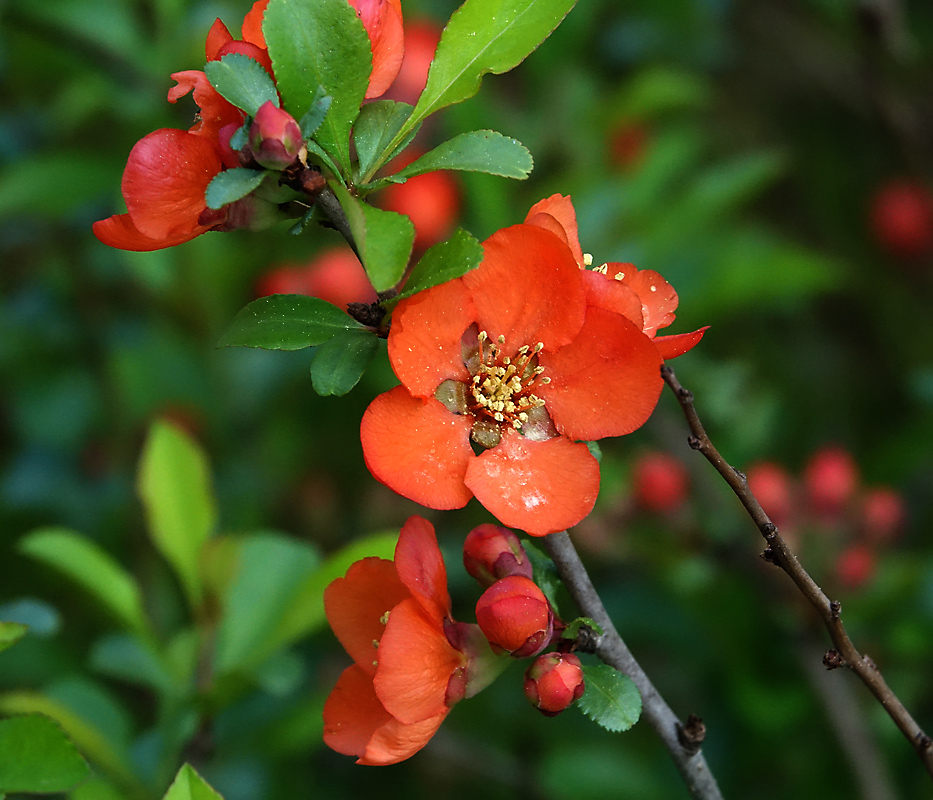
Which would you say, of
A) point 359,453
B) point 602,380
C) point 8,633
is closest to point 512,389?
point 602,380

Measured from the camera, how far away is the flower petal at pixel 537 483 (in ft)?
1.98

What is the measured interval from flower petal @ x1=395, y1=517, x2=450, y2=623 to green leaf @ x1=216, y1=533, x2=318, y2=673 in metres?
0.51

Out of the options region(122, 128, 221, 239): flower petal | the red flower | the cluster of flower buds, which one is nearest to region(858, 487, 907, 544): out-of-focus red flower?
the cluster of flower buds

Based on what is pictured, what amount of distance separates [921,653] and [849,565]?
0.18m

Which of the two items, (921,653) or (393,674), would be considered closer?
(393,674)

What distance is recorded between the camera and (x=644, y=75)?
2219mm

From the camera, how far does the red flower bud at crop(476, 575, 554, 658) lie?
2.04 ft

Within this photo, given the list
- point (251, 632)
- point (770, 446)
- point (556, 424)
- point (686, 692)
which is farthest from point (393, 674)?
point (770, 446)

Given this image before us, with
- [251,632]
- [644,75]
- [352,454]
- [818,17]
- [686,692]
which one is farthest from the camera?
[818,17]

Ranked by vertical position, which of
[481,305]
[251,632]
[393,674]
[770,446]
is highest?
A: [481,305]

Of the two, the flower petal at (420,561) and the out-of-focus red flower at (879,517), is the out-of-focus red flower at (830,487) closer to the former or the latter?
the out-of-focus red flower at (879,517)

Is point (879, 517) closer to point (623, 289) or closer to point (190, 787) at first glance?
point (623, 289)

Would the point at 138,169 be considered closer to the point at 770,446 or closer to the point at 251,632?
the point at 251,632

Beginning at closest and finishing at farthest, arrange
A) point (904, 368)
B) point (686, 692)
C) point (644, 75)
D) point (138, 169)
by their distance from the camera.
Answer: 1. point (138, 169)
2. point (686, 692)
3. point (644, 75)
4. point (904, 368)
